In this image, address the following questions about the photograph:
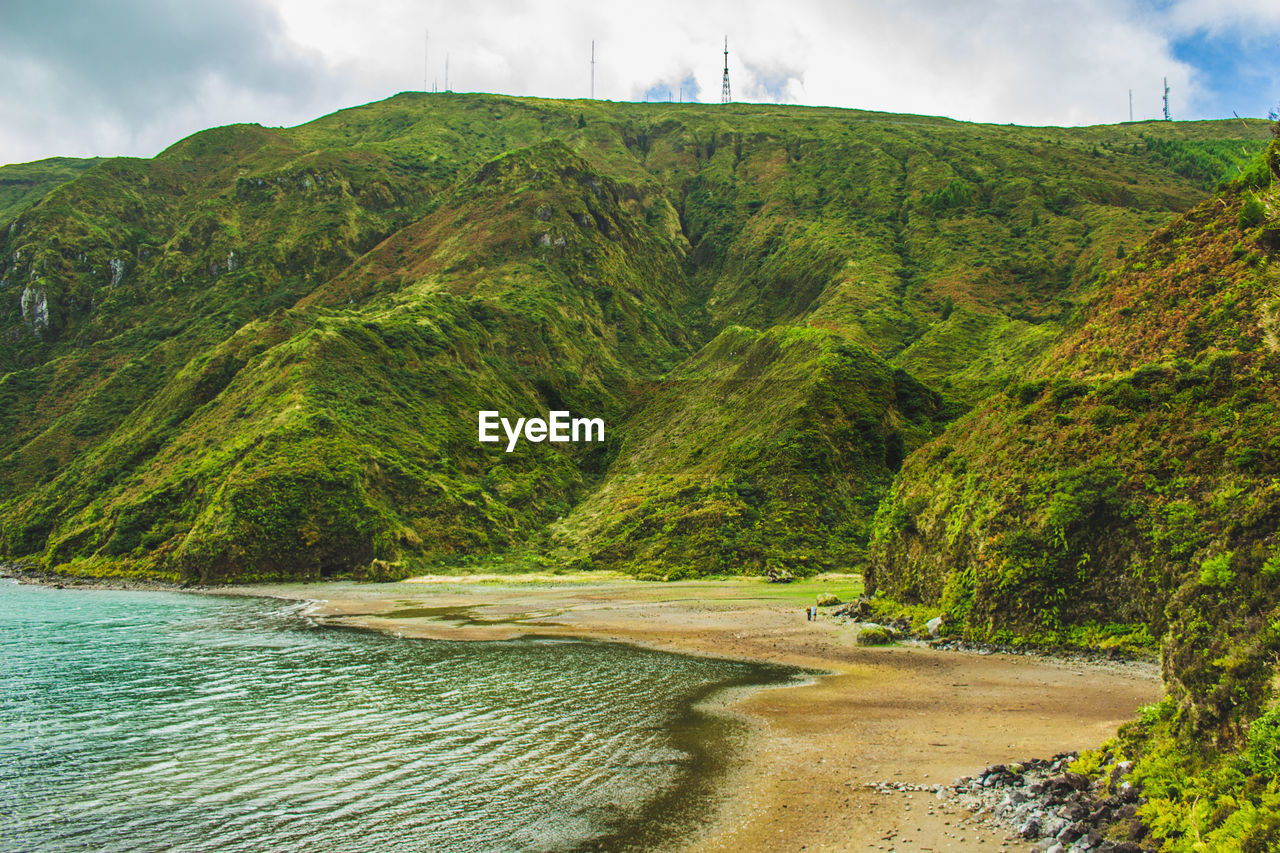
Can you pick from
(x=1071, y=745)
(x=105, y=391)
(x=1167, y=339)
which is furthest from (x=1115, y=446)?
(x=105, y=391)

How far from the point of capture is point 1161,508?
27.8 meters

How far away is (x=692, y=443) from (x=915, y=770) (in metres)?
89.3

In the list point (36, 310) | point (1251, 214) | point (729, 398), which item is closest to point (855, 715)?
point (1251, 214)

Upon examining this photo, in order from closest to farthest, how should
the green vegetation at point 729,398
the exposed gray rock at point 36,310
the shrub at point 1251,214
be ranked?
1. the green vegetation at point 729,398
2. the shrub at point 1251,214
3. the exposed gray rock at point 36,310

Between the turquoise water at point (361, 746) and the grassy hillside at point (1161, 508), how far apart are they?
351 inches

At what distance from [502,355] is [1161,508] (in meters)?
117

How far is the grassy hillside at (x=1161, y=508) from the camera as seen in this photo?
40.6ft

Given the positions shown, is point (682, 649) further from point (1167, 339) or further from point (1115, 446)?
point (1167, 339)

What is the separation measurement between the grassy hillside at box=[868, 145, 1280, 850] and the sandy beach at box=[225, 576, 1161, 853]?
10.1 feet
